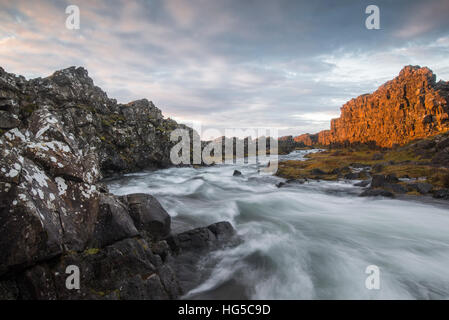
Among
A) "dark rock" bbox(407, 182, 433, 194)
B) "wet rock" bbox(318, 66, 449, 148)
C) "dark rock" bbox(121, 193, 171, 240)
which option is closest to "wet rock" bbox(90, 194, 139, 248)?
"dark rock" bbox(121, 193, 171, 240)

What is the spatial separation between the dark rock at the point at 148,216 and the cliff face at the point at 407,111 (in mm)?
108441

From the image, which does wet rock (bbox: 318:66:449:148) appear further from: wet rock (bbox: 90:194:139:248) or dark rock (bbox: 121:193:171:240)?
wet rock (bbox: 90:194:139:248)

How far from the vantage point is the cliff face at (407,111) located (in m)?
85.3

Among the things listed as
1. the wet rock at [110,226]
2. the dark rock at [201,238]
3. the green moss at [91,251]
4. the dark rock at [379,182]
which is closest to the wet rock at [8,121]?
the wet rock at [110,226]

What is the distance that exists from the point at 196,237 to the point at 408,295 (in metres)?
9.03

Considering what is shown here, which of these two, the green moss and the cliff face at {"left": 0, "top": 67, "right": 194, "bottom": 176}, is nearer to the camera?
the green moss

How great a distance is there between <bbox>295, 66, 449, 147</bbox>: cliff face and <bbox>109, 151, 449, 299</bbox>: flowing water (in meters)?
93.5

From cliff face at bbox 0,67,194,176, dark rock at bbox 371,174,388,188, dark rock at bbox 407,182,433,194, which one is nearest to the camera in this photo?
dark rock at bbox 407,182,433,194

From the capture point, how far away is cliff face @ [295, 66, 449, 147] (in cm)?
8531

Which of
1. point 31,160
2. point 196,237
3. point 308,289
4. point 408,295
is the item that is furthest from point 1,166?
point 408,295

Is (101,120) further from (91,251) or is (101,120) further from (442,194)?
(442,194)

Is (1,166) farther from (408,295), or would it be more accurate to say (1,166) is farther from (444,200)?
(444,200)

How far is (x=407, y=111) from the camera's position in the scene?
104625mm

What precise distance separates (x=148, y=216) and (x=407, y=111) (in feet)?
444
